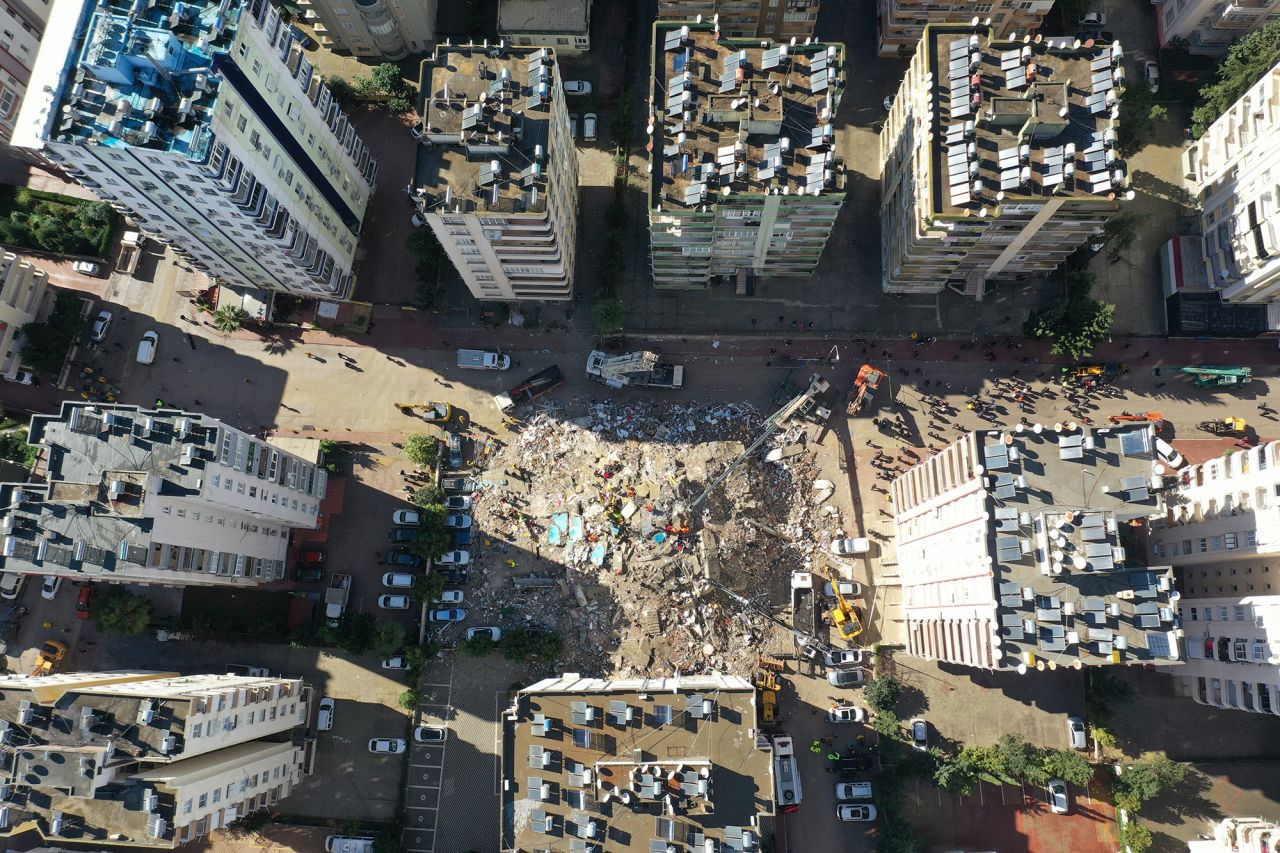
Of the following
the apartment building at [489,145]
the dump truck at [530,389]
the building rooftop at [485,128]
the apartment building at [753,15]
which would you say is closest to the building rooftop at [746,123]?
the apartment building at [489,145]

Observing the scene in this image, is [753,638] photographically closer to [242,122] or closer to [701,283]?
[701,283]

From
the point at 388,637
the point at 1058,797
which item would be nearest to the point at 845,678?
the point at 1058,797

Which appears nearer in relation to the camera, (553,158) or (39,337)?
(553,158)

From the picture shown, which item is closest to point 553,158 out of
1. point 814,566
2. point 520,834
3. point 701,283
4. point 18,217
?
point 701,283

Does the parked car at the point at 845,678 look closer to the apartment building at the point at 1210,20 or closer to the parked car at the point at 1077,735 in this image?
the parked car at the point at 1077,735

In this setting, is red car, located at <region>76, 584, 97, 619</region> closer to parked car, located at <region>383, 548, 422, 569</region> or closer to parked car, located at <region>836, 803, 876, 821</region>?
parked car, located at <region>383, 548, 422, 569</region>

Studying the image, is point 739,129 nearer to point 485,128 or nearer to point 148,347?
point 485,128

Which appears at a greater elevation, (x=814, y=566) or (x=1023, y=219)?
(x=1023, y=219)
